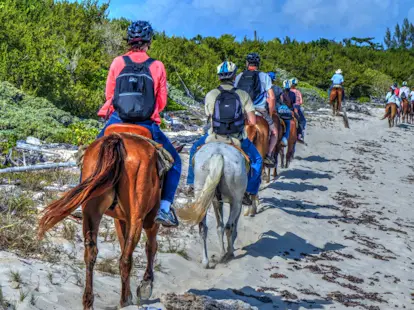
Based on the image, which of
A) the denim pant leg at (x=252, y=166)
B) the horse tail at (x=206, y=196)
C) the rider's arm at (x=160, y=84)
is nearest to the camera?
the rider's arm at (x=160, y=84)

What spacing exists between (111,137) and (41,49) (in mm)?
10998

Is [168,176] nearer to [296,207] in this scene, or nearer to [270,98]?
[270,98]

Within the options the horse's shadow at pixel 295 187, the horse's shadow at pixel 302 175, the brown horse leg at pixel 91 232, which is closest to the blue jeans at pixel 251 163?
the brown horse leg at pixel 91 232

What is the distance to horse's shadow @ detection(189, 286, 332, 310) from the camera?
5.77 m

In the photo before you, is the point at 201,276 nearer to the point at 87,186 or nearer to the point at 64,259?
the point at 64,259

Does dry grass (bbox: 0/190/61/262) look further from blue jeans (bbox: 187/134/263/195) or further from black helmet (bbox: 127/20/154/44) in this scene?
blue jeans (bbox: 187/134/263/195)

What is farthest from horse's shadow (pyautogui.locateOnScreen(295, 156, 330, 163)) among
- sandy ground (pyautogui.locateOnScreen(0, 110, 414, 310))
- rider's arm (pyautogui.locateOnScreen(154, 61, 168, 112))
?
rider's arm (pyautogui.locateOnScreen(154, 61, 168, 112))

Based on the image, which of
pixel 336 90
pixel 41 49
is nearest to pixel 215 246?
pixel 41 49

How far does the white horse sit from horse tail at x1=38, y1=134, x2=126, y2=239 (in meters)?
2.45

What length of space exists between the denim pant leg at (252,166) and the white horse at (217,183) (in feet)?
2.16

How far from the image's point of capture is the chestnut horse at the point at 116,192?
4309mm

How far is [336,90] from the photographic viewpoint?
27.1 metres

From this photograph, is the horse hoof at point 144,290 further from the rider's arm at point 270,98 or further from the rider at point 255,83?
the rider's arm at point 270,98

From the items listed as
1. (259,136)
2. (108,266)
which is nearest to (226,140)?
(259,136)
